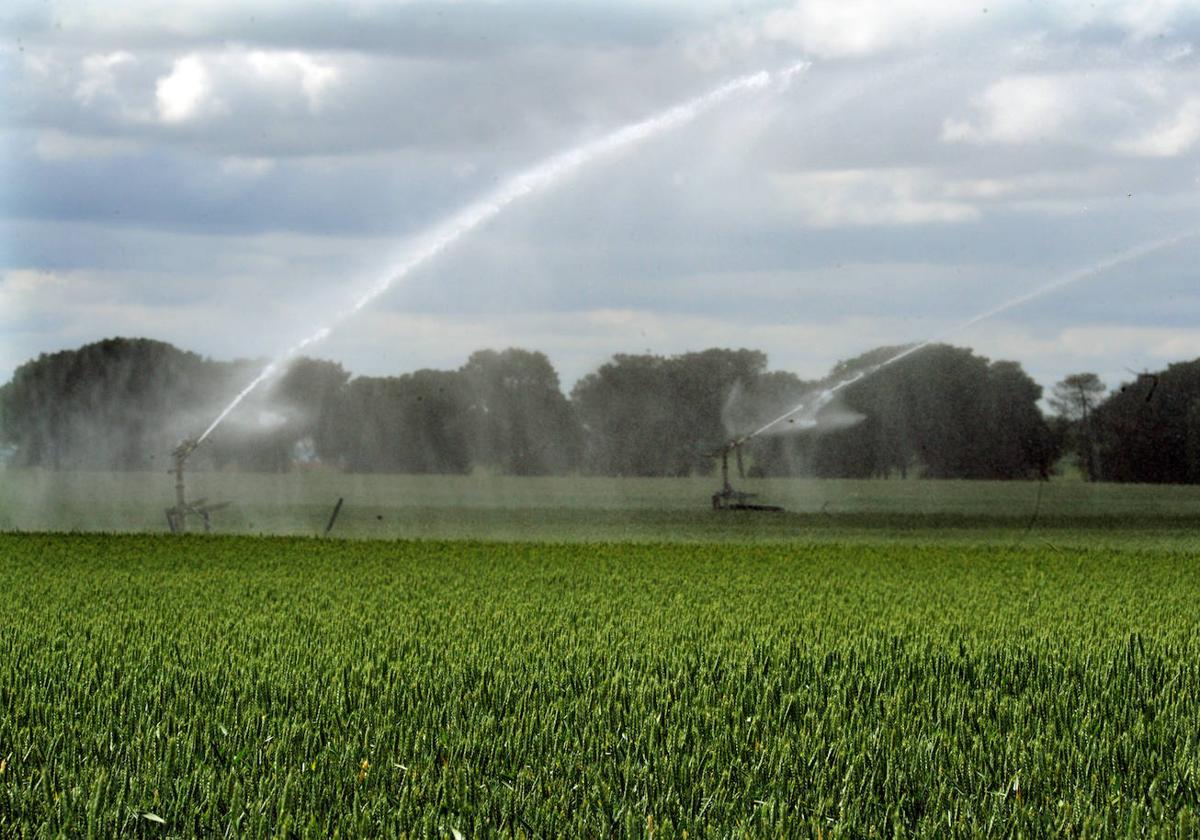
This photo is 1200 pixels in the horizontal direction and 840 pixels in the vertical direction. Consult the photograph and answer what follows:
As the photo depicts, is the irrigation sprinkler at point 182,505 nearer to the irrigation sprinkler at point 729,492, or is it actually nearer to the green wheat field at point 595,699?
the green wheat field at point 595,699

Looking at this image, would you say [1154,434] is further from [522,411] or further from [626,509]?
[522,411]

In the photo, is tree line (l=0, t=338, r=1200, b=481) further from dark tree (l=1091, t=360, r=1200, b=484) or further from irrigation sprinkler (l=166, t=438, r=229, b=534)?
irrigation sprinkler (l=166, t=438, r=229, b=534)

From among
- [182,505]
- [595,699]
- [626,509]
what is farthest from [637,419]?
[595,699]

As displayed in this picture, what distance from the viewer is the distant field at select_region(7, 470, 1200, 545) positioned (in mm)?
31734

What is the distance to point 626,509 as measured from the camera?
3556cm

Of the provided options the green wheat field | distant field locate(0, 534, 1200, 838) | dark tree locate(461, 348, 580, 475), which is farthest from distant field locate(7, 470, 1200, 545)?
distant field locate(0, 534, 1200, 838)

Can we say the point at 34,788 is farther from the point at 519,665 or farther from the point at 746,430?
the point at 746,430

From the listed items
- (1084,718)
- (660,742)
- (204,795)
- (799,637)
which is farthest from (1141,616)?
(204,795)

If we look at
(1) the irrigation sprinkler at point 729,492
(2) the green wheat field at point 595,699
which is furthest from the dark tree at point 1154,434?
(2) the green wheat field at point 595,699

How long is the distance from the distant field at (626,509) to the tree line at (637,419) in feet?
2.37

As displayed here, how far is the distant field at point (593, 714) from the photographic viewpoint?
6.42m

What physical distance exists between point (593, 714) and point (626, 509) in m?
27.1

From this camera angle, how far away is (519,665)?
10.3m

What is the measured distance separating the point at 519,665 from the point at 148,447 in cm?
2382
